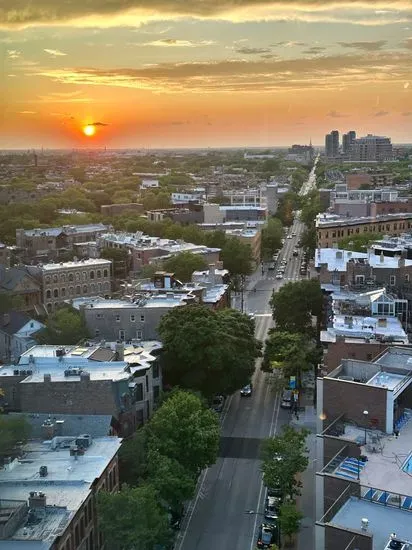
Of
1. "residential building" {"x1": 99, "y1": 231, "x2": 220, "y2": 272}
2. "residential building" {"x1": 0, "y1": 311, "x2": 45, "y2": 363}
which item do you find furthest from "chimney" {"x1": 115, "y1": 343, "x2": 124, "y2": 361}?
"residential building" {"x1": 99, "y1": 231, "x2": 220, "y2": 272}

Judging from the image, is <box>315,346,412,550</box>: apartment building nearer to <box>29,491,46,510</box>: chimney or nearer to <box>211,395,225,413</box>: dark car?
<box>29,491,46,510</box>: chimney

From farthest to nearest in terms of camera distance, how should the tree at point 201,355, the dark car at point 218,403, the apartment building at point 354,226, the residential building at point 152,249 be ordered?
the apartment building at point 354,226, the residential building at point 152,249, the dark car at point 218,403, the tree at point 201,355

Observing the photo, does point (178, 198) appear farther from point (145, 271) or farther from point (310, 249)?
point (145, 271)

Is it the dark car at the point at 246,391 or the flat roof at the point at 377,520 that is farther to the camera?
the dark car at the point at 246,391

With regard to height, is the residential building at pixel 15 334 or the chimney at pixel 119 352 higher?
the chimney at pixel 119 352

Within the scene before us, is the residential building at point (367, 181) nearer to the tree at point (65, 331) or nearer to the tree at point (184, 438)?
the tree at point (65, 331)

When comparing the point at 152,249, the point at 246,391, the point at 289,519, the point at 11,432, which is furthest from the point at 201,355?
the point at 152,249

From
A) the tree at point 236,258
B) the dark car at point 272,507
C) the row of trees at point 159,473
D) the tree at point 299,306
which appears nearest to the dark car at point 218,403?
the row of trees at point 159,473
